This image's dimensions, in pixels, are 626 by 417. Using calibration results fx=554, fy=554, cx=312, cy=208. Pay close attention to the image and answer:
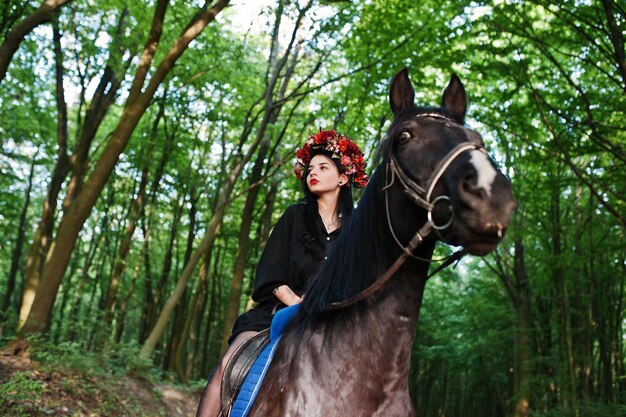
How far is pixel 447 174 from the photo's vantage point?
2277mm

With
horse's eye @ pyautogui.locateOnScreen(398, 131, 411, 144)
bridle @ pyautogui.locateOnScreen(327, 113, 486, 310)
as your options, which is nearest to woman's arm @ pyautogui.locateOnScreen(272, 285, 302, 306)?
bridle @ pyautogui.locateOnScreen(327, 113, 486, 310)

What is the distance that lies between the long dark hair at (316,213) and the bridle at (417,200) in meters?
0.87

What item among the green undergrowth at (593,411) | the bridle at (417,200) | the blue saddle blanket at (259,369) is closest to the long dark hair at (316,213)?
the blue saddle blanket at (259,369)

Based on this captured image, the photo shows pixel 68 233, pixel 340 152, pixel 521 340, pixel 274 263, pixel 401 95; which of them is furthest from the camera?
pixel 521 340

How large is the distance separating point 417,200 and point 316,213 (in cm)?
130

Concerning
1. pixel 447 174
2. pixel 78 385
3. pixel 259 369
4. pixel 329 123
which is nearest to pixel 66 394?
pixel 78 385

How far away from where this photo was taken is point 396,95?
9.11 ft

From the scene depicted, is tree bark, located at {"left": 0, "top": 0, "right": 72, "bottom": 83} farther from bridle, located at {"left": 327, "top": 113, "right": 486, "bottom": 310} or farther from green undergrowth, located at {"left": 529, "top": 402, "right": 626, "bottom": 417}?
green undergrowth, located at {"left": 529, "top": 402, "right": 626, "bottom": 417}

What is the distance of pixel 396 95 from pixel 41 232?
44.8 feet

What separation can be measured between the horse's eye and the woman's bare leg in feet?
4.73

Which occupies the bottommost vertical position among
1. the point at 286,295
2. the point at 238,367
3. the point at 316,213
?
the point at 238,367

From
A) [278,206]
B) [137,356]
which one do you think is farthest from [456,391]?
[137,356]

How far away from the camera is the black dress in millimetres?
3309

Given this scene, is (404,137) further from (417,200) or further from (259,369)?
(259,369)
